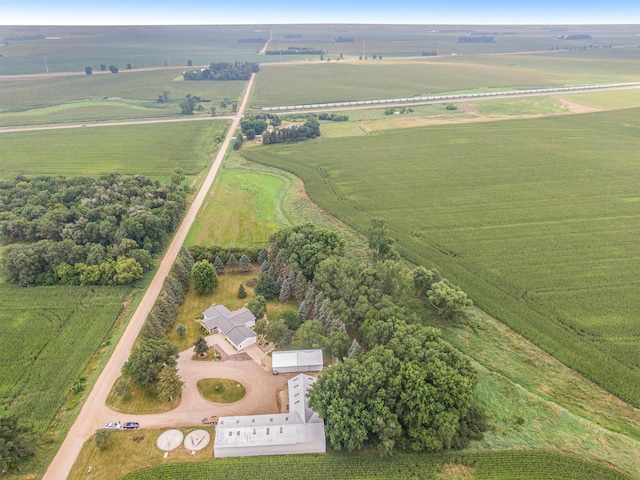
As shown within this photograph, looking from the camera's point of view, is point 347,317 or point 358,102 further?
point 358,102

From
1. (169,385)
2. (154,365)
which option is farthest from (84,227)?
(169,385)

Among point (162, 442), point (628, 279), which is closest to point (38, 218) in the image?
point (162, 442)

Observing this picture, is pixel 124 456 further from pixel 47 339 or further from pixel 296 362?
pixel 47 339

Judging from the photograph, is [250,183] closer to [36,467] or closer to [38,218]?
[38,218]

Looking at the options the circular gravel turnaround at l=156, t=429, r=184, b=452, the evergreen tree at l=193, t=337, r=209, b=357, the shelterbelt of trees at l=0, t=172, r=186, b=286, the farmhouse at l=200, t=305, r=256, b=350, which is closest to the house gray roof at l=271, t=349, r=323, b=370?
the farmhouse at l=200, t=305, r=256, b=350

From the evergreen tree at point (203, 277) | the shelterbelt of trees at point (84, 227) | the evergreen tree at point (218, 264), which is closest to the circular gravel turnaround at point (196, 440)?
the evergreen tree at point (203, 277)
